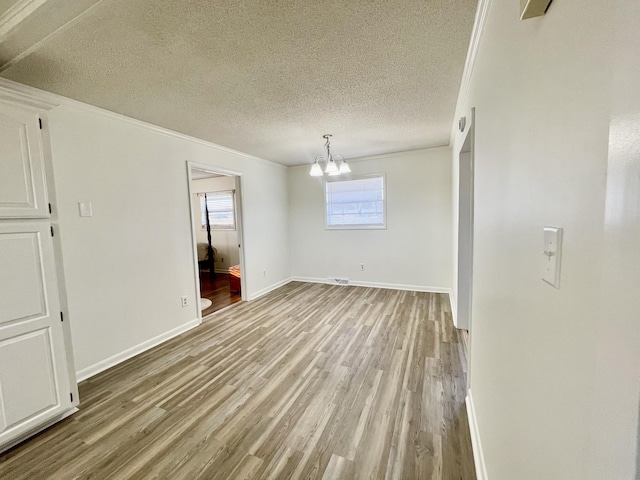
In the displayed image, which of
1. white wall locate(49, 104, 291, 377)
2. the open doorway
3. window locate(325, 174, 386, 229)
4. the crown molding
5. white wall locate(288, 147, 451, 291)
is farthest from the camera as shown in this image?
the open doorway

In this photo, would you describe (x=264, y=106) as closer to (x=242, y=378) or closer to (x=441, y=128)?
(x=441, y=128)

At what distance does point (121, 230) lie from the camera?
2.66 meters

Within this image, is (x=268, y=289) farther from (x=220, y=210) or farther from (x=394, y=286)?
(x=220, y=210)

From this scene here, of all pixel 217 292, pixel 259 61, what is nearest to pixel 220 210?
pixel 217 292

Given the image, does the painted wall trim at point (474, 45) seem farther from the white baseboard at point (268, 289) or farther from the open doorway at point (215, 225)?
the open doorway at point (215, 225)

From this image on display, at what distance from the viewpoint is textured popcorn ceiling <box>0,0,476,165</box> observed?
1.42m

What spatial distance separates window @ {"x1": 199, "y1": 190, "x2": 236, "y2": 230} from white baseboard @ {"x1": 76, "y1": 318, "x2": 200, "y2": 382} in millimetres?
3318

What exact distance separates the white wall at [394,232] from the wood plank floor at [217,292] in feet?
5.01

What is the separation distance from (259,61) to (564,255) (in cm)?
195

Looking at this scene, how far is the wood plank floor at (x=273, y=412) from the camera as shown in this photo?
153 centimetres

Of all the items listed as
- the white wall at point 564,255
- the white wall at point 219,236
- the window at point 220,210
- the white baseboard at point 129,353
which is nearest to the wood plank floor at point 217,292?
the white wall at point 219,236

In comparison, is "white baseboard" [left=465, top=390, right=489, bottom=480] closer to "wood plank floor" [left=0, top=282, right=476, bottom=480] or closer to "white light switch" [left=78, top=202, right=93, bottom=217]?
"wood plank floor" [left=0, top=282, right=476, bottom=480]

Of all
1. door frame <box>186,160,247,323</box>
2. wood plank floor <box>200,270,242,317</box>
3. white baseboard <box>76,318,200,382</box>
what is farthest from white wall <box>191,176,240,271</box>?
white baseboard <box>76,318,200,382</box>

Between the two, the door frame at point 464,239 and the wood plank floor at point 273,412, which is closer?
the wood plank floor at point 273,412
